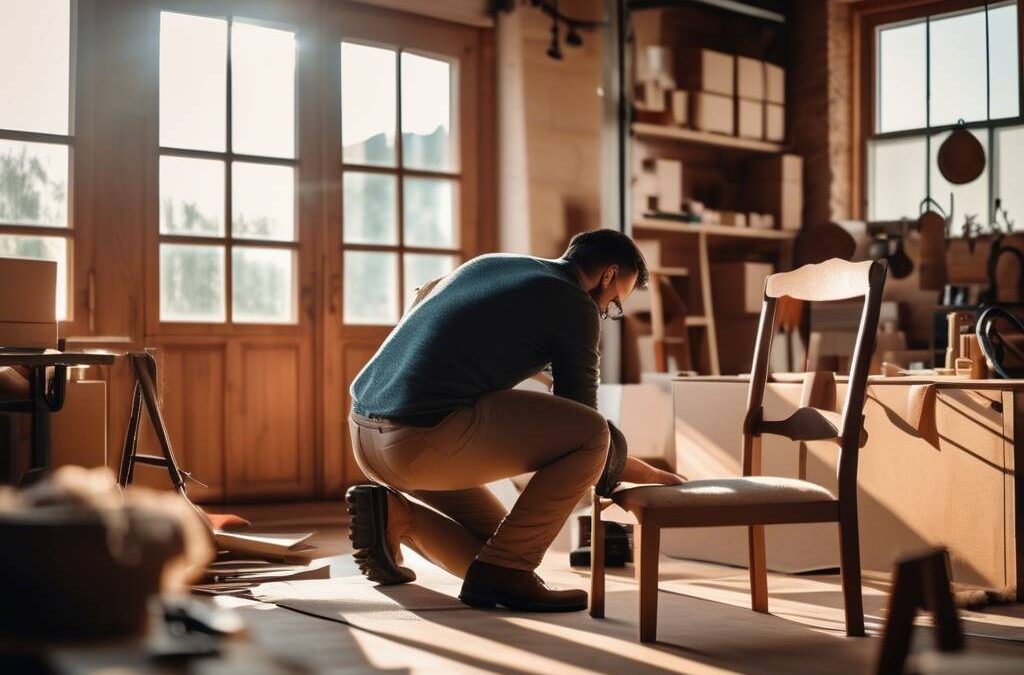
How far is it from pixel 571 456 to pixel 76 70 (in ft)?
10.8

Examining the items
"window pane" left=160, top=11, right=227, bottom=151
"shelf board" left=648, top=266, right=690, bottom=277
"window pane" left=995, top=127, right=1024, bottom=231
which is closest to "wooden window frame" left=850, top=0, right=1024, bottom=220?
"window pane" left=995, top=127, right=1024, bottom=231

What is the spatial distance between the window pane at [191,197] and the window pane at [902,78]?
3880mm

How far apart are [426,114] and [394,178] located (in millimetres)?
382

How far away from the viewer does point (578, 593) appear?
10.2 ft

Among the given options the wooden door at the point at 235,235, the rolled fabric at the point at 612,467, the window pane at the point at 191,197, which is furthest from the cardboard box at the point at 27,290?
the rolled fabric at the point at 612,467

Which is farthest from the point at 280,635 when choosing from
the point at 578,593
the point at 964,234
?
the point at 964,234

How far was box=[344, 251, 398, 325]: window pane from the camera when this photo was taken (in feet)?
19.4

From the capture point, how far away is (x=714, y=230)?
6699 mm

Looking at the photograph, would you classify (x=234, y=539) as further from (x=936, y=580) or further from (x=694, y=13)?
(x=694, y=13)

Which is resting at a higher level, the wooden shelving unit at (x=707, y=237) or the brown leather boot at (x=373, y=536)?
the wooden shelving unit at (x=707, y=237)

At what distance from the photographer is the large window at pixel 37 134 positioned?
5.05 meters

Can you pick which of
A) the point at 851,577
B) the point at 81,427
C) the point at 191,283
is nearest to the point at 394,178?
the point at 191,283

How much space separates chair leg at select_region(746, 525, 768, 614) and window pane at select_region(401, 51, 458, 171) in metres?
3.45

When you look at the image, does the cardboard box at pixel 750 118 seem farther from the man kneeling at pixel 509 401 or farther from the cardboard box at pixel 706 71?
the man kneeling at pixel 509 401
